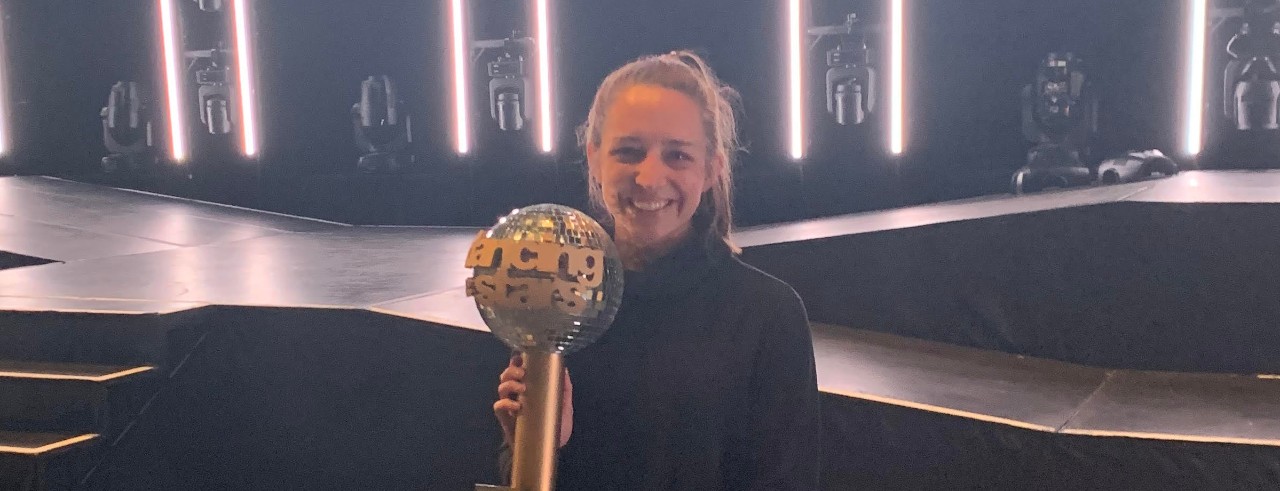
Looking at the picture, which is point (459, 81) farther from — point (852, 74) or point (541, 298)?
point (541, 298)

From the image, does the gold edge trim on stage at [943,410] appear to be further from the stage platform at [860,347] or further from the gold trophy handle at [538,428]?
the gold trophy handle at [538,428]

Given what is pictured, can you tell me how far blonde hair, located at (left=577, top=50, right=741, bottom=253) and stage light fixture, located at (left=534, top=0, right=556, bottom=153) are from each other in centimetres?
464

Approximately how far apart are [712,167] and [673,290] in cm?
16

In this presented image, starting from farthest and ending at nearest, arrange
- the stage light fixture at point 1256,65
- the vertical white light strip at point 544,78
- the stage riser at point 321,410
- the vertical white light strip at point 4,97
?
the vertical white light strip at point 4,97 < the vertical white light strip at point 544,78 < the stage light fixture at point 1256,65 < the stage riser at point 321,410

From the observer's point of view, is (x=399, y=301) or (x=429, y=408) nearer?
(x=429, y=408)

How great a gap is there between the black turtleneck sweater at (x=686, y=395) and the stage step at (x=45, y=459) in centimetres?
211

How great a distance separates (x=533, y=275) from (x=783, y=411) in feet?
1.64

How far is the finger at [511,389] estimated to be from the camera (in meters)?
0.96

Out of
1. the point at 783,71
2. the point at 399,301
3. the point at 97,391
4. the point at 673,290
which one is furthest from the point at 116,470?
the point at 783,71

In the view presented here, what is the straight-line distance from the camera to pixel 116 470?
10.0 feet

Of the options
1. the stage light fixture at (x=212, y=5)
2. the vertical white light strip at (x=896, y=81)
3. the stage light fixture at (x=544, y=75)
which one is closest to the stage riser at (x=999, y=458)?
the vertical white light strip at (x=896, y=81)

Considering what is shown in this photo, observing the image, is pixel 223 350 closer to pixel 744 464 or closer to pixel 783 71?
pixel 744 464

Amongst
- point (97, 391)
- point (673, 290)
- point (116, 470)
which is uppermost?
point (673, 290)

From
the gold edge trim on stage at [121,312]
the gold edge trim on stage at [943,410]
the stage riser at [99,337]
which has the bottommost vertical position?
the gold edge trim on stage at [943,410]
